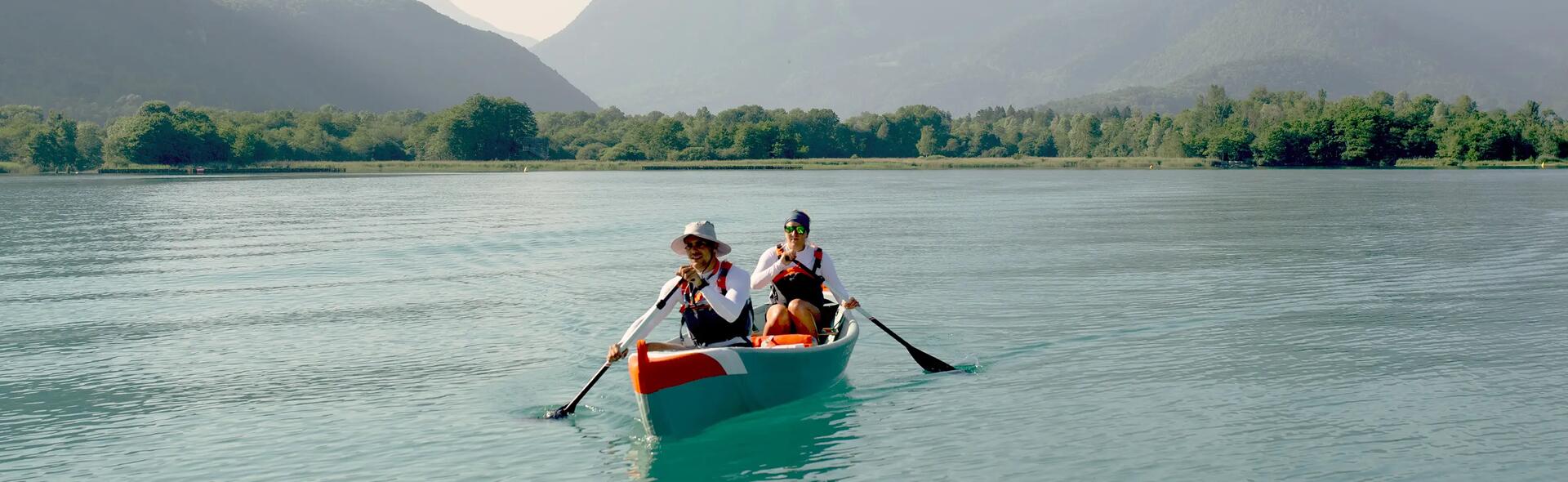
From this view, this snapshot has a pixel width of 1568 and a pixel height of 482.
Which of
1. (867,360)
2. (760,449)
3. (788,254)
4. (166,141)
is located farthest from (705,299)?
(166,141)

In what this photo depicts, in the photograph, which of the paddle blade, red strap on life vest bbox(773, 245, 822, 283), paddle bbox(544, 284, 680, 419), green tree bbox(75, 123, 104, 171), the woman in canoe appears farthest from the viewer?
green tree bbox(75, 123, 104, 171)

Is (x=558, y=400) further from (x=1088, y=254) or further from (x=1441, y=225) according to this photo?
(x=1441, y=225)

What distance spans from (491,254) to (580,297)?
12845mm

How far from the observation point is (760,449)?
1508cm

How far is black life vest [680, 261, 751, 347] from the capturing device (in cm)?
1537

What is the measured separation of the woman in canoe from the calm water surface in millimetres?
1192

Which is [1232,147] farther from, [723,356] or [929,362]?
[723,356]

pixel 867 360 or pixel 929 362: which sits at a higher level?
pixel 929 362

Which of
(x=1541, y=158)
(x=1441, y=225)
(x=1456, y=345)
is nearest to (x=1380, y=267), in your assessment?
(x=1456, y=345)

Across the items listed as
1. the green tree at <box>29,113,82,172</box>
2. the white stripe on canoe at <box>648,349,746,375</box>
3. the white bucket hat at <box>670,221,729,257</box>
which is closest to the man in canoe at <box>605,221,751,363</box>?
the white bucket hat at <box>670,221,729,257</box>

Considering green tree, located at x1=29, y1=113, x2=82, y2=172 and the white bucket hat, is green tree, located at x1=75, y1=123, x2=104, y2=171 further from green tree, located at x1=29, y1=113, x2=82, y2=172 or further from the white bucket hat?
the white bucket hat

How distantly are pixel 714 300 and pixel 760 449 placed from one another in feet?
5.96

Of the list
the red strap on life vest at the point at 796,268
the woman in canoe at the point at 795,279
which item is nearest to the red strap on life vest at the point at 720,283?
the woman in canoe at the point at 795,279

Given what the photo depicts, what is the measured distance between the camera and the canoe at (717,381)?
14133 millimetres
